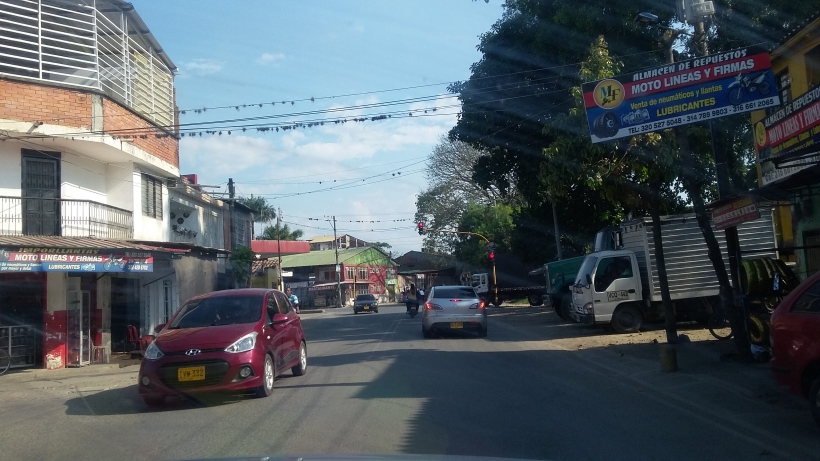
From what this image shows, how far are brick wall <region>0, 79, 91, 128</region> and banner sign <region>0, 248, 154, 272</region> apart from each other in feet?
13.6

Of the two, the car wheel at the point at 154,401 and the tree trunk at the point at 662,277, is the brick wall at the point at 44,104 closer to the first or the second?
the car wheel at the point at 154,401

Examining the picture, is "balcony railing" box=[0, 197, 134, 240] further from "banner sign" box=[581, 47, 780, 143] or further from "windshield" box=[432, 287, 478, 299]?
"banner sign" box=[581, 47, 780, 143]

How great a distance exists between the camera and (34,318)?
60.5 ft

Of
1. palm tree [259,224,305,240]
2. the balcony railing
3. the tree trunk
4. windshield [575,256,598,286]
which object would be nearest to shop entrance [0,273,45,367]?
the balcony railing

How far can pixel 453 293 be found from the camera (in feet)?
66.9

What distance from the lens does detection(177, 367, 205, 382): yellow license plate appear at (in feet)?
32.1

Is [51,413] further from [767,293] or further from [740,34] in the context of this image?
[740,34]

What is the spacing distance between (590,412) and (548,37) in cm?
1470

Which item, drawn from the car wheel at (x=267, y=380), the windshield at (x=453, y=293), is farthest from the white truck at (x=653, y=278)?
the car wheel at (x=267, y=380)

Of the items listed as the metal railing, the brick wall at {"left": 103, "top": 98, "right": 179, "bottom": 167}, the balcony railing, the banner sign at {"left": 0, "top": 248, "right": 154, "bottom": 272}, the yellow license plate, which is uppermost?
the metal railing

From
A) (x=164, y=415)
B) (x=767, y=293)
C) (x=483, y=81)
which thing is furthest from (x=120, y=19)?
(x=767, y=293)

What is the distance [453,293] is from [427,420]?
12053mm

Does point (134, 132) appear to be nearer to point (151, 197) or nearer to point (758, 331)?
point (151, 197)

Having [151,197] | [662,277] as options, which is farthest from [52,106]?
[662,277]
